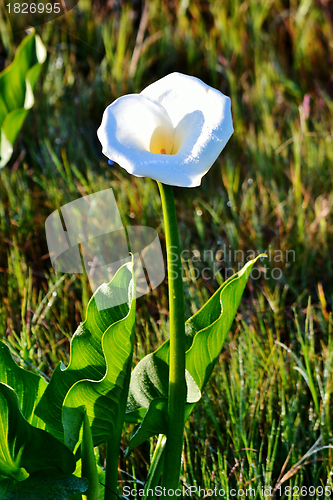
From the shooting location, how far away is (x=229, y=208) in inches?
47.5

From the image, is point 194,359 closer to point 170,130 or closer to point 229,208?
point 170,130

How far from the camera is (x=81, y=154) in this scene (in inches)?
51.3

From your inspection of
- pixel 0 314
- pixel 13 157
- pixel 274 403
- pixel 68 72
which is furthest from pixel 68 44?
pixel 274 403

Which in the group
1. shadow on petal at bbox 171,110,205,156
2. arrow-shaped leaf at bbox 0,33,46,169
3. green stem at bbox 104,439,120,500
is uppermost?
arrow-shaped leaf at bbox 0,33,46,169

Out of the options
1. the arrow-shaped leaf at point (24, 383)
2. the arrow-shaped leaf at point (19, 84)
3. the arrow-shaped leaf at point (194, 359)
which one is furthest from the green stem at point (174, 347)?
the arrow-shaped leaf at point (19, 84)

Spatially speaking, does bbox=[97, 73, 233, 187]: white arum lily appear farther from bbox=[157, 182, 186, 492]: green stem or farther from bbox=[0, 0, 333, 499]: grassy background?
bbox=[0, 0, 333, 499]: grassy background

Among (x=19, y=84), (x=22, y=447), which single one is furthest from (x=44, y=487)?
(x=19, y=84)

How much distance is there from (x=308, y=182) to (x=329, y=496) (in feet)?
2.57

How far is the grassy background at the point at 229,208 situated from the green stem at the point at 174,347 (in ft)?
0.42

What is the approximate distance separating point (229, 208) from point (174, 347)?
31.5 inches

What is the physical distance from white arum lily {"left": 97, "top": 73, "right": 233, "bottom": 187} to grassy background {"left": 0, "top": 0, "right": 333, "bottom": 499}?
0.34m

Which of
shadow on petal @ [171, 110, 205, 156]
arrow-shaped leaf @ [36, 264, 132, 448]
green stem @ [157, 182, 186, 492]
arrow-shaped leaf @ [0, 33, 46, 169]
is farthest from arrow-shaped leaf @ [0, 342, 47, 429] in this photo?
arrow-shaped leaf @ [0, 33, 46, 169]

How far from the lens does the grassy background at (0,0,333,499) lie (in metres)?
0.68

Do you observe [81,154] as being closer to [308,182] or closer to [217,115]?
[308,182]
